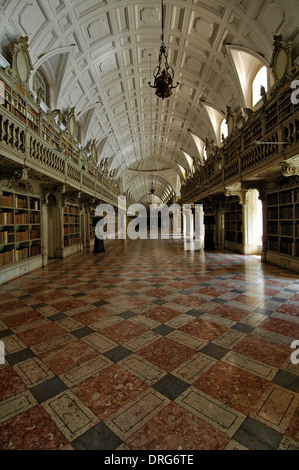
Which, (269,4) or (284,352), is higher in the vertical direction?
(269,4)

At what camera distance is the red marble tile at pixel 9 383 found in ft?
6.02

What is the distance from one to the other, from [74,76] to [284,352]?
11.5m

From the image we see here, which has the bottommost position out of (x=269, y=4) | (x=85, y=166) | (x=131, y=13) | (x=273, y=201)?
(x=273, y=201)

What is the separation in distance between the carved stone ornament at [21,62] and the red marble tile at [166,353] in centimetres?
676

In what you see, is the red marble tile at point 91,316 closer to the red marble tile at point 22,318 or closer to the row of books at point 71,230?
the red marble tile at point 22,318

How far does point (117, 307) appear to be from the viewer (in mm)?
3779

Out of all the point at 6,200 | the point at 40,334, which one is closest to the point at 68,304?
the point at 40,334

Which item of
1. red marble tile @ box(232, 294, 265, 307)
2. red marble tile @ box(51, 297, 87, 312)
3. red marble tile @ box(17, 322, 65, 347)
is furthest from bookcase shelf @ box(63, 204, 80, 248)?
red marble tile @ box(232, 294, 265, 307)

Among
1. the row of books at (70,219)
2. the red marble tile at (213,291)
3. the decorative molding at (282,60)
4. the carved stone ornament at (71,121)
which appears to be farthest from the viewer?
the row of books at (70,219)

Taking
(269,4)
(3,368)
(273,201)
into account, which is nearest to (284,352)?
(3,368)

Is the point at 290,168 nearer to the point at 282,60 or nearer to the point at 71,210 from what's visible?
the point at 282,60

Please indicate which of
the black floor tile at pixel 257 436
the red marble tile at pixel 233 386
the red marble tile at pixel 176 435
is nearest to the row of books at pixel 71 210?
the red marble tile at pixel 233 386

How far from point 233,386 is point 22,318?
3010 mm
